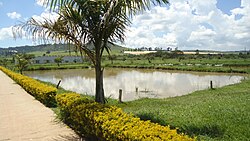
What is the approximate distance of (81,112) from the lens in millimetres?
6555

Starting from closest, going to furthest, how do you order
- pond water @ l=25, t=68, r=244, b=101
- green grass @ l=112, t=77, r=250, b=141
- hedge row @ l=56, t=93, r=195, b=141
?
1. hedge row @ l=56, t=93, r=195, b=141
2. green grass @ l=112, t=77, r=250, b=141
3. pond water @ l=25, t=68, r=244, b=101

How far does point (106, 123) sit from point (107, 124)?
0.04 meters

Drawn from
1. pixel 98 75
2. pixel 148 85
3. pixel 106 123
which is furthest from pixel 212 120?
pixel 148 85

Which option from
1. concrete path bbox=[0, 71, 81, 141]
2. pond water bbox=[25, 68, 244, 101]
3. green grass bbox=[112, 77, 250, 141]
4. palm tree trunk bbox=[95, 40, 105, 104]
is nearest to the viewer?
green grass bbox=[112, 77, 250, 141]

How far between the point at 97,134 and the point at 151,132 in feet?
5.71

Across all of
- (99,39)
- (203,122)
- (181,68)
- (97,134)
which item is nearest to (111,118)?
(97,134)

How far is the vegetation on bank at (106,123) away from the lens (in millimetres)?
4359

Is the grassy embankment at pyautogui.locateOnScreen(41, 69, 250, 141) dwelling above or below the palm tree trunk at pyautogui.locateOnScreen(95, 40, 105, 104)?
below

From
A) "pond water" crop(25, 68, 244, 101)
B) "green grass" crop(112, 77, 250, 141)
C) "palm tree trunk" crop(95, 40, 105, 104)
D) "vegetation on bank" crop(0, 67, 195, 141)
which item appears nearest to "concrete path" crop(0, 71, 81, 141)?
"vegetation on bank" crop(0, 67, 195, 141)

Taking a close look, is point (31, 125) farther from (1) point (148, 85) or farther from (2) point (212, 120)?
(1) point (148, 85)

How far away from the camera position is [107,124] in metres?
5.24

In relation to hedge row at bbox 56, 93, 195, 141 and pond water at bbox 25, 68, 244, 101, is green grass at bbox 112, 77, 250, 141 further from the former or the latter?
pond water at bbox 25, 68, 244, 101

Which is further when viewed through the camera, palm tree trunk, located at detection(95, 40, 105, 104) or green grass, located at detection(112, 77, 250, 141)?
palm tree trunk, located at detection(95, 40, 105, 104)

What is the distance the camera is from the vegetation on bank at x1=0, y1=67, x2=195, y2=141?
14.3 feet
